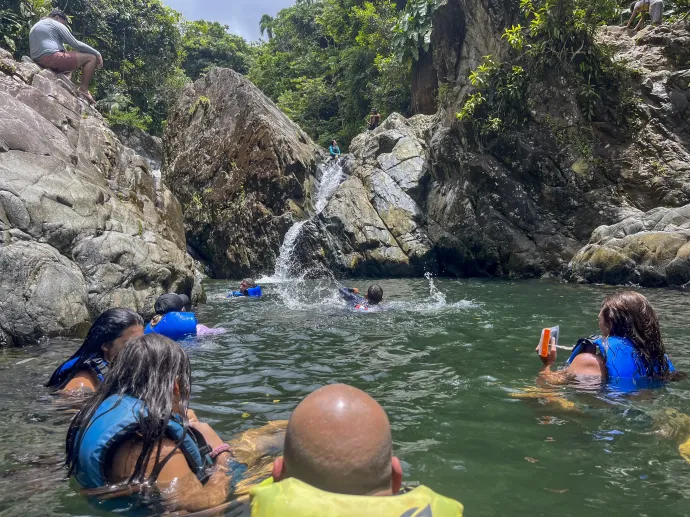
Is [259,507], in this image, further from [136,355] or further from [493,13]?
[493,13]

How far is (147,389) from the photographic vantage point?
289 cm

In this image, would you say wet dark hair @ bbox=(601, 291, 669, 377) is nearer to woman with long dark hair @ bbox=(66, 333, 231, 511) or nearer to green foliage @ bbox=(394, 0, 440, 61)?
woman with long dark hair @ bbox=(66, 333, 231, 511)

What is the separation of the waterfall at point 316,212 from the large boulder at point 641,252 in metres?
8.83

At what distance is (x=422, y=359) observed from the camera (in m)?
6.88

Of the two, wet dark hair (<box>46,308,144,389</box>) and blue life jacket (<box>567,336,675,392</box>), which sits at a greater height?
wet dark hair (<box>46,308,144,389</box>)

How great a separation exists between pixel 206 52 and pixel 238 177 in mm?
24399

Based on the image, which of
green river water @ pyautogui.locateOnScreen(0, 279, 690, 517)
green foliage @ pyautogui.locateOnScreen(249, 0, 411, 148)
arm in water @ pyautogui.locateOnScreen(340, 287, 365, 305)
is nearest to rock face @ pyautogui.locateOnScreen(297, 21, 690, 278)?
arm in water @ pyautogui.locateOnScreen(340, 287, 365, 305)

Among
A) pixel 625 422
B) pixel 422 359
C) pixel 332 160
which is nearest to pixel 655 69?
pixel 332 160

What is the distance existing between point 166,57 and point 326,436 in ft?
97.4

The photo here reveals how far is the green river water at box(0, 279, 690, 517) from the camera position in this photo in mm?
3338

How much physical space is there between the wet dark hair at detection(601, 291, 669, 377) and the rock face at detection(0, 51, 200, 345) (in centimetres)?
679

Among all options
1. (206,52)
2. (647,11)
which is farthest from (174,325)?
(206,52)

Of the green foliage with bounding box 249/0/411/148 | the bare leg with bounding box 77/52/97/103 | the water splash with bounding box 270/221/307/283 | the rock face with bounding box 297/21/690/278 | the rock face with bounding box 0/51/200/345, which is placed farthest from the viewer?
the green foliage with bounding box 249/0/411/148

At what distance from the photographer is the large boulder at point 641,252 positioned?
12.7m
